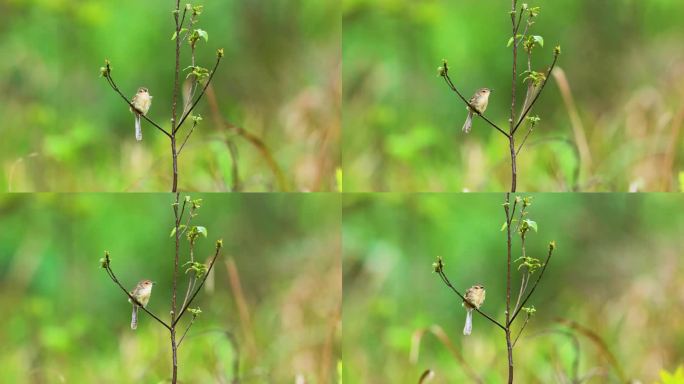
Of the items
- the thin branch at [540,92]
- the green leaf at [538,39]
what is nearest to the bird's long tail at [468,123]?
the thin branch at [540,92]

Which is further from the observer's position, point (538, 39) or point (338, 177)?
point (338, 177)

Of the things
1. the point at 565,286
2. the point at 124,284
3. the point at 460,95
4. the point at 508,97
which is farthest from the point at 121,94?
the point at 565,286

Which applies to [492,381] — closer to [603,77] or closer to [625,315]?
[625,315]

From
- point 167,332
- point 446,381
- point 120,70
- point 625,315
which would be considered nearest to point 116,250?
point 167,332

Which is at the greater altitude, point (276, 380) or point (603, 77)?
point (603, 77)

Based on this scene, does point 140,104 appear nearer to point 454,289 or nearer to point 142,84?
point 142,84
